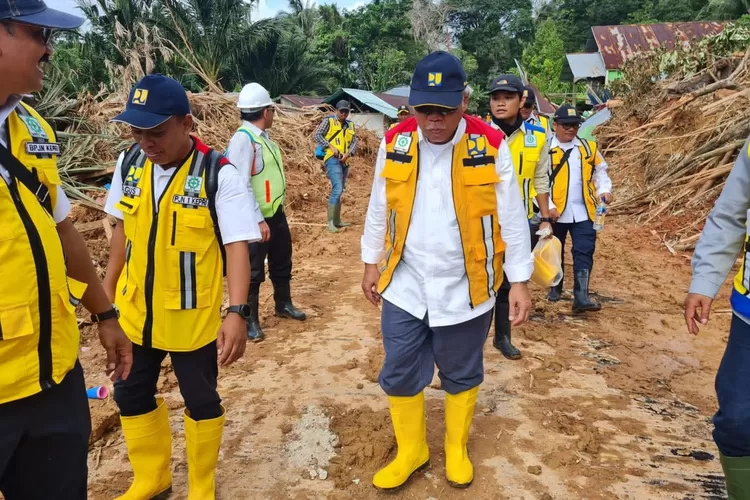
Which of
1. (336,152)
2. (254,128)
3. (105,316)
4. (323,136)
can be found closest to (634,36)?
(323,136)

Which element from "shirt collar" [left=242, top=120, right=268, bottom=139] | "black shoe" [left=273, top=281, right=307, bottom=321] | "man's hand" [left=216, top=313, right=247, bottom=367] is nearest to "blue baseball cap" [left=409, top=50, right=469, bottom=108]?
"man's hand" [left=216, top=313, right=247, bottom=367]

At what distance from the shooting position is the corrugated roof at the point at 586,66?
31.7 meters

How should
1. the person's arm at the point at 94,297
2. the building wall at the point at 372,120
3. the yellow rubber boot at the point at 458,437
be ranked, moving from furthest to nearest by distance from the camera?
the building wall at the point at 372,120 < the yellow rubber boot at the point at 458,437 < the person's arm at the point at 94,297

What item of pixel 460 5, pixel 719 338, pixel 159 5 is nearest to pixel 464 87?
pixel 719 338

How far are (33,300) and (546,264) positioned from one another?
358 centimetres

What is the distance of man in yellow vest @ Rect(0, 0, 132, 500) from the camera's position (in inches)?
57.9

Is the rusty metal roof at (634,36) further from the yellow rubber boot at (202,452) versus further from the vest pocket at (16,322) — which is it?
the vest pocket at (16,322)

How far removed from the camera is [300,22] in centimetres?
3080

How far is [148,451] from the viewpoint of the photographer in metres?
2.57

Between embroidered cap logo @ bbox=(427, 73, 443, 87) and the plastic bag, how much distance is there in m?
2.24

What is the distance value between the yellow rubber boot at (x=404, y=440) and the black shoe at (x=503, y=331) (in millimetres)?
1813

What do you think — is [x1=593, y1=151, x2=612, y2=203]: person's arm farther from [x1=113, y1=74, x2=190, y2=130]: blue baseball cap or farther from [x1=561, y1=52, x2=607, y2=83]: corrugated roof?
[x1=561, y1=52, x2=607, y2=83]: corrugated roof

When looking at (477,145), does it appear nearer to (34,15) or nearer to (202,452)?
(34,15)

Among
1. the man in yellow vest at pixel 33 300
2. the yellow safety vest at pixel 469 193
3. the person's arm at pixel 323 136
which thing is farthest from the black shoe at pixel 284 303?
the person's arm at pixel 323 136
